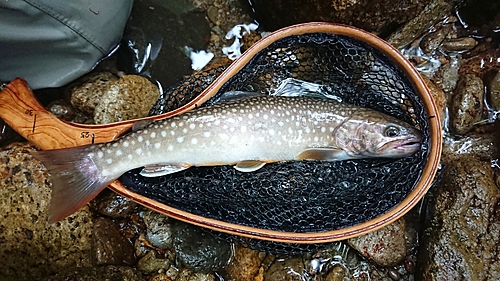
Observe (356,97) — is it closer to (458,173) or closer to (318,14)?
(318,14)

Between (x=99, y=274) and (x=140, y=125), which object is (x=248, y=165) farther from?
(x=99, y=274)

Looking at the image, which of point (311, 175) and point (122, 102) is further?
point (122, 102)

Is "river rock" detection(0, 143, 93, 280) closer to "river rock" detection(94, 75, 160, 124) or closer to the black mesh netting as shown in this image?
"river rock" detection(94, 75, 160, 124)

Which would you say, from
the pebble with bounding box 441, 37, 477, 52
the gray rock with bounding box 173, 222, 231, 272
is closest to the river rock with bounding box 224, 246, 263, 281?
the gray rock with bounding box 173, 222, 231, 272

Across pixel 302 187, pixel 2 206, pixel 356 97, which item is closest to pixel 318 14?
pixel 356 97

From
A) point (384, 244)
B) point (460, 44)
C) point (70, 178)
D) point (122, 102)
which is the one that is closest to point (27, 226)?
point (70, 178)
